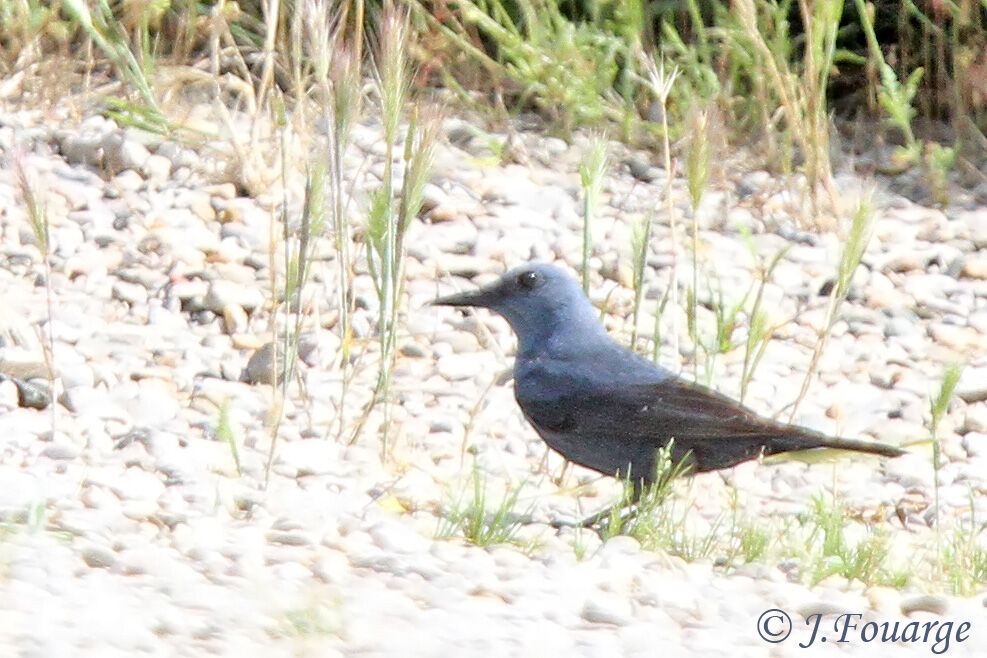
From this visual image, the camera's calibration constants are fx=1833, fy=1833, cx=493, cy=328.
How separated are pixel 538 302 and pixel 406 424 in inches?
18.5

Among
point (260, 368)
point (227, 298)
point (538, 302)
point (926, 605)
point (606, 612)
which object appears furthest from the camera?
point (227, 298)

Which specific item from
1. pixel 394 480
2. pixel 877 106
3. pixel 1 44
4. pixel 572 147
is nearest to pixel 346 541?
pixel 394 480

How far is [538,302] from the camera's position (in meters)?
4.16

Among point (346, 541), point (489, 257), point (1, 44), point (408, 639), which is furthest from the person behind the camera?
point (1, 44)

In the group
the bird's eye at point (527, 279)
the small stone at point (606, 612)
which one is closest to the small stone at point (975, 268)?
the bird's eye at point (527, 279)

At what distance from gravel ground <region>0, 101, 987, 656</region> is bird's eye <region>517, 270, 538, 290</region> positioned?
1.19ft

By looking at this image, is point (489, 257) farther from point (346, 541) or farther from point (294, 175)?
point (346, 541)

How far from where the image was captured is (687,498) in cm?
409

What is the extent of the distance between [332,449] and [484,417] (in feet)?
1.73

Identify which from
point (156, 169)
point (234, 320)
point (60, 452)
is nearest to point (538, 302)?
point (234, 320)

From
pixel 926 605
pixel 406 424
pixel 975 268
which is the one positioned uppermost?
pixel 975 268

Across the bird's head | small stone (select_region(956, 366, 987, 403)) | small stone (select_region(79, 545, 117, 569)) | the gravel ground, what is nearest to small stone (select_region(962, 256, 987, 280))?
the gravel ground

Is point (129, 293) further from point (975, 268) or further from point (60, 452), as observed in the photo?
point (975, 268)

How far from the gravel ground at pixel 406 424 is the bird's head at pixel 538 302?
262 millimetres
